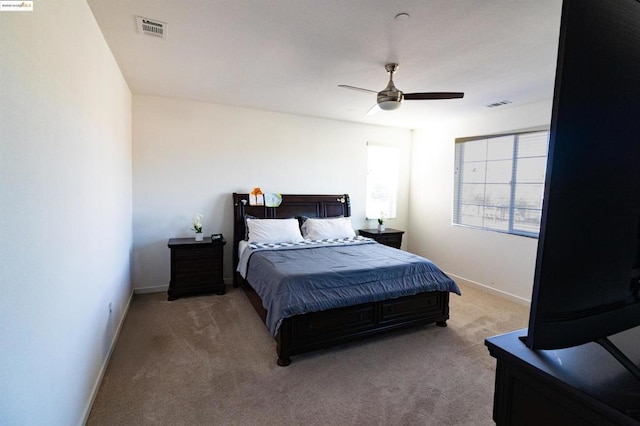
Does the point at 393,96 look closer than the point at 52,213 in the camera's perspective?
No

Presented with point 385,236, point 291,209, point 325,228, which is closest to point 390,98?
point 325,228

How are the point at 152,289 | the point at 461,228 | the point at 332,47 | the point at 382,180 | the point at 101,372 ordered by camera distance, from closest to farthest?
the point at 101,372 → the point at 332,47 → the point at 152,289 → the point at 461,228 → the point at 382,180

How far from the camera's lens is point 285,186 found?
478cm

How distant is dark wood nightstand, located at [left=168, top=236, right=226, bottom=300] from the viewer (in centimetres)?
381

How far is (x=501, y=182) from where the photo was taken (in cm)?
428

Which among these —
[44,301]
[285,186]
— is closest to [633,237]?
[44,301]

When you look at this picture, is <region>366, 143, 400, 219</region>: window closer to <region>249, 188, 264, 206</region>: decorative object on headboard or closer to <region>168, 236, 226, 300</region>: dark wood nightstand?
<region>249, 188, 264, 206</region>: decorative object on headboard

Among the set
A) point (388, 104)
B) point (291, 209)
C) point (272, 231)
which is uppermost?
point (388, 104)

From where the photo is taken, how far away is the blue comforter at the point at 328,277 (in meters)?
2.54

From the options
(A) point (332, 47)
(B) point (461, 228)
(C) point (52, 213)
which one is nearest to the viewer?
(C) point (52, 213)

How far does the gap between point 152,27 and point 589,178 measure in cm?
278

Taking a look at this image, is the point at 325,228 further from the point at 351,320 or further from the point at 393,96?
the point at 393,96

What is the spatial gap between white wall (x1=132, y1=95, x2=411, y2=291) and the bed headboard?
17 cm

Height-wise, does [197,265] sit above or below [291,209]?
below
